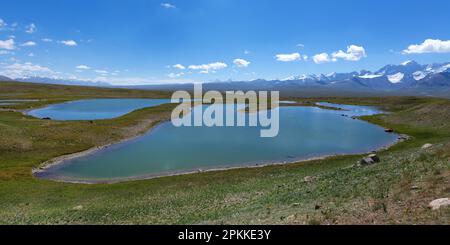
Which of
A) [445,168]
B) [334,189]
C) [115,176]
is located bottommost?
[115,176]

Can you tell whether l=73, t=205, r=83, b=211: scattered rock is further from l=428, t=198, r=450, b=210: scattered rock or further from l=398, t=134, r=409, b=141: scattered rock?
l=398, t=134, r=409, b=141: scattered rock

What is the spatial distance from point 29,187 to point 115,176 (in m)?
11.6

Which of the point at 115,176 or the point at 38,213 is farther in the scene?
the point at 115,176

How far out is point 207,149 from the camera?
70.4 metres

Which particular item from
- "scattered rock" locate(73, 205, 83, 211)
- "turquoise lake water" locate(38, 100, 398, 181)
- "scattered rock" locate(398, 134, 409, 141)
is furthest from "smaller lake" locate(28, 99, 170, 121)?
"scattered rock" locate(398, 134, 409, 141)

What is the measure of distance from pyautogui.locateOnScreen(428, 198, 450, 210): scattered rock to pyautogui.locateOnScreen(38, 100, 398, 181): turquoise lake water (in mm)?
39916

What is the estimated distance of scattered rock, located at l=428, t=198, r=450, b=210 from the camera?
16948 mm

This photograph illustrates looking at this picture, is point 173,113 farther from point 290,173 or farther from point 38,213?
point 38,213

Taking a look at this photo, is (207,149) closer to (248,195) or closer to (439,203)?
(248,195)

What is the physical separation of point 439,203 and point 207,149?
181 ft
